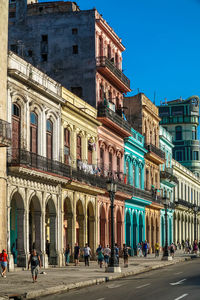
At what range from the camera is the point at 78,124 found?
40812 millimetres

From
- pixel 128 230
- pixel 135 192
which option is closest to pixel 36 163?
pixel 135 192

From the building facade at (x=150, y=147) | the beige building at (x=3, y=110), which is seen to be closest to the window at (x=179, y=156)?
the building facade at (x=150, y=147)

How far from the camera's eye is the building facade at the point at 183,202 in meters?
77.4

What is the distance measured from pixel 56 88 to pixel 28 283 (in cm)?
1595

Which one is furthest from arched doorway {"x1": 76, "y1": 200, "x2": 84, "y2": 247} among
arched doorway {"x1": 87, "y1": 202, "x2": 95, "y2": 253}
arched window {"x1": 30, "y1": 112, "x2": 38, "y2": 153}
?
arched window {"x1": 30, "y1": 112, "x2": 38, "y2": 153}

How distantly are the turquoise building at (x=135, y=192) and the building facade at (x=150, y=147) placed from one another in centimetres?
168

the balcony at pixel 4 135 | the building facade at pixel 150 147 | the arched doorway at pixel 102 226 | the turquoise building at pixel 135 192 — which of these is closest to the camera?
the balcony at pixel 4 135

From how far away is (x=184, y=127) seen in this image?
112 metres

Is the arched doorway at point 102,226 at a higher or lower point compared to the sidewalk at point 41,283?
higher

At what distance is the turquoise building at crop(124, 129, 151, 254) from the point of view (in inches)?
2084

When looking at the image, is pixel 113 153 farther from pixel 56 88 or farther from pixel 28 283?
pixel 28 283

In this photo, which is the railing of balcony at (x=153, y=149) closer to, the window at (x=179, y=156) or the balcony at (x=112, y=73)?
the balcony at (x=112, y=73)

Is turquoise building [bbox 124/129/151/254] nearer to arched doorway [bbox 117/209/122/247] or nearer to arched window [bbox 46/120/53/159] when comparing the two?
arched doorway [bbox 117/209/122/247]

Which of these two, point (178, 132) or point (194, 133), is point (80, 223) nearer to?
point (178, 132)
